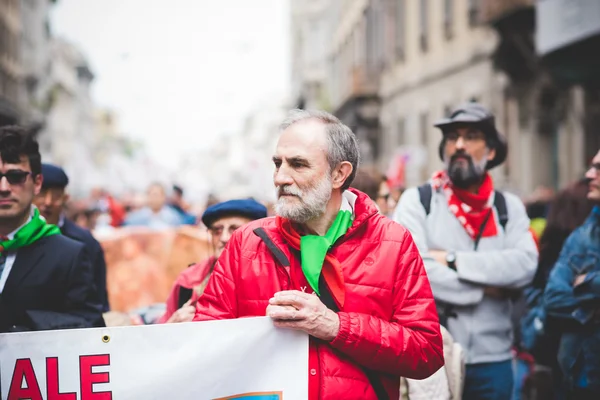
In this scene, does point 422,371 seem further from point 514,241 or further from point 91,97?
point 91,97

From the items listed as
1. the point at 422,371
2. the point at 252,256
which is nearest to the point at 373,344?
the point at 422,371

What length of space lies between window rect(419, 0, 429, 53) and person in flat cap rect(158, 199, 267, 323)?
24082 millimetres

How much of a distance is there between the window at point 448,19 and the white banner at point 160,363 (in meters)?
22.9

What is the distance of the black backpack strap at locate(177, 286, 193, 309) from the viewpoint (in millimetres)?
4645

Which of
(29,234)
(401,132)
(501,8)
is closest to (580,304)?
(29,234)

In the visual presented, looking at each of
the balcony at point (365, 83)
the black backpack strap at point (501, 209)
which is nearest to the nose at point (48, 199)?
the black backpack strap at point (501, 209)

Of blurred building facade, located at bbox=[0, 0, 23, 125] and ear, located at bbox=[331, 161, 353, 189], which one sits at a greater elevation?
blurred building facade, located at bbox=[0, 0, 23, 125]

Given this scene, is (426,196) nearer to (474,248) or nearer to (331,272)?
(474,248)

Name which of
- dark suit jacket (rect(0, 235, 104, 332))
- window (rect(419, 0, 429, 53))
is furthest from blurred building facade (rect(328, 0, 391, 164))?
dark suit jacket (rect(0, 235, 104, 332))

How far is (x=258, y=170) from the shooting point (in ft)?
89.4

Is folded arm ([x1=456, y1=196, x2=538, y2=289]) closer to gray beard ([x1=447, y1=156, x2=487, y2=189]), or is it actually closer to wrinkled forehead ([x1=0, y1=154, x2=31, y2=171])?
gray beard ([x1=447, y1=156, x2=487, y2=189])

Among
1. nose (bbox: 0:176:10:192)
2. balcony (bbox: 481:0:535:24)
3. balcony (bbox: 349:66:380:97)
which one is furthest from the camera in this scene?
balcony (bbox: 349:66:380:97)

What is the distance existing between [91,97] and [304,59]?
→ 179 feet

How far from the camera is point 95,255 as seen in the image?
5508 millimetres
